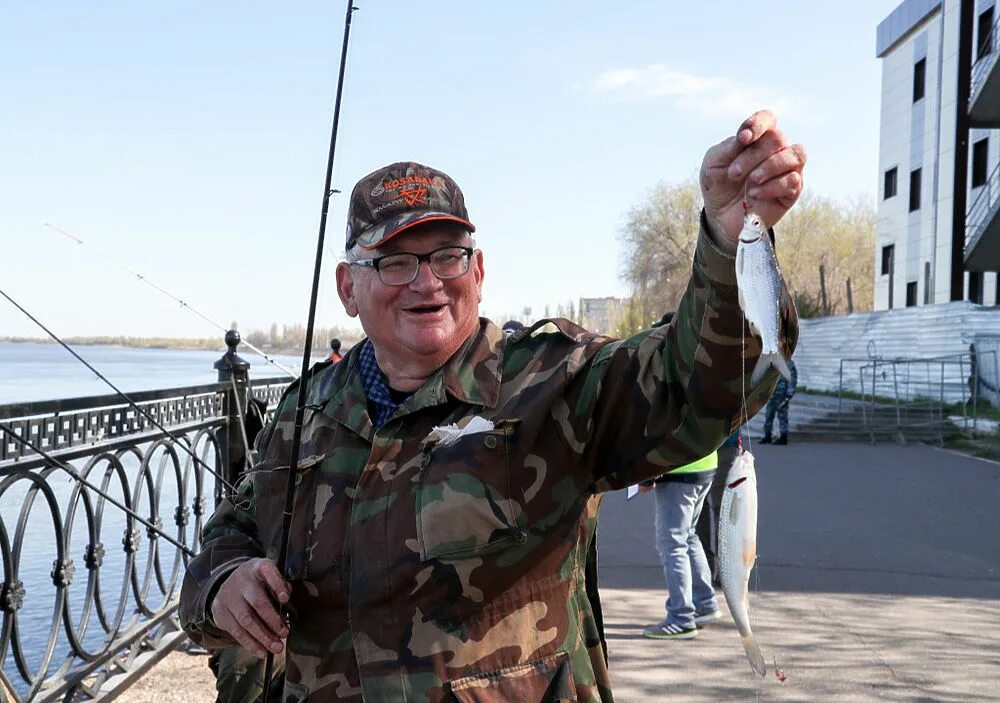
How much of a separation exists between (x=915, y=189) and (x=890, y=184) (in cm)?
254

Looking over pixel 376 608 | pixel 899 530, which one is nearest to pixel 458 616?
pixel 376 608

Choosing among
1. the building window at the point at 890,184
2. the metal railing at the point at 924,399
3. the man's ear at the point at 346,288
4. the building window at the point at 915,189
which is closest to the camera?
the man's ear at the point at 346,288

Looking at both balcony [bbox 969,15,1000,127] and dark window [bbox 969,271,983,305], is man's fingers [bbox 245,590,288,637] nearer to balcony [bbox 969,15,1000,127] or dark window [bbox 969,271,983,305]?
balcony [bbox 969,15,1000,127]

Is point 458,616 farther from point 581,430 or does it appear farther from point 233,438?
point 233,438

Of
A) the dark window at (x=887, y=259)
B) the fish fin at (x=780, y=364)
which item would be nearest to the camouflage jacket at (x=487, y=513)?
the fish fin at (x=780, y=364)

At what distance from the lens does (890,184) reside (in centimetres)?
3722

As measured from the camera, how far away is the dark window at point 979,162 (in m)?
29.6

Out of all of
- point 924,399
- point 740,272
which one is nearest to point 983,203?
point 924,399

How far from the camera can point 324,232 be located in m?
2.98

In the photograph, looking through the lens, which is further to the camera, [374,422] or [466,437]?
[374,422]

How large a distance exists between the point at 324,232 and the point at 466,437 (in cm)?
101

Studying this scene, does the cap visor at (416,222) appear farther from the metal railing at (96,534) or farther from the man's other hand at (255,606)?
the metal railing at (96,534)

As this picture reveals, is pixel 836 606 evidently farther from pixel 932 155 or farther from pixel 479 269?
pixel 932 155

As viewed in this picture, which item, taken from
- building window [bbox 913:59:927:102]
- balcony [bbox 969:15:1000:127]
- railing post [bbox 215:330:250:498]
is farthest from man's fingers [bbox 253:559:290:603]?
building window [bbox 913:59:927:102]
